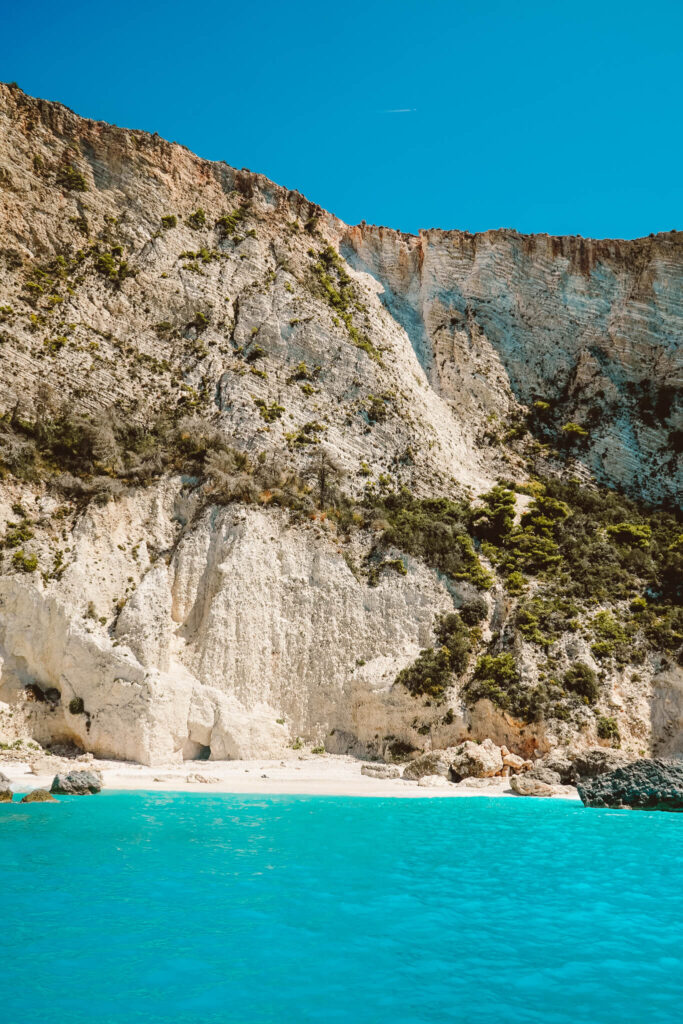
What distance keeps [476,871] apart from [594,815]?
8067 millimetres

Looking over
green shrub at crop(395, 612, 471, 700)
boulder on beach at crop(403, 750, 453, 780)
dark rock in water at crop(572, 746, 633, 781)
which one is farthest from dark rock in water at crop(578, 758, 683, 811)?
green shrub at crop(395, 612, 471, 700)

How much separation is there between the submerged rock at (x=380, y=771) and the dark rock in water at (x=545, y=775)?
4.47 meters

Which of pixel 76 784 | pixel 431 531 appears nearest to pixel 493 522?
pixel 431 531

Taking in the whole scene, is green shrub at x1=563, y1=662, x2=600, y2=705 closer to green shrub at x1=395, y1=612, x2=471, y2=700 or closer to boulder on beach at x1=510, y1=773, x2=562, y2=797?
green shrub at x1=395, y1=612, x2=471, y2=700

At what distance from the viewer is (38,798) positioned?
19062 mm

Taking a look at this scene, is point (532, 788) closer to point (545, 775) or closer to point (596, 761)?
point (545, 775)

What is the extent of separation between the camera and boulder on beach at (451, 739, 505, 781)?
2627 cm

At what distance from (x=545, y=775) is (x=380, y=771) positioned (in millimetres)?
5454

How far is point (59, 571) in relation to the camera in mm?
29219

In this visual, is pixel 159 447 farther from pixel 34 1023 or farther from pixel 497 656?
pixel 34 1023

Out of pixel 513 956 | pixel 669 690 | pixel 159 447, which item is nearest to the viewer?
pixel 513 956

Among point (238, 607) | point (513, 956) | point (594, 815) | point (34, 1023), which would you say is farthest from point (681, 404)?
point (34, 1023)

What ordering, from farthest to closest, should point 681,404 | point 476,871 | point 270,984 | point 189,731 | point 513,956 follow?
point 681,404
point 189,731
point 476,871
point 513,956
point 270,984

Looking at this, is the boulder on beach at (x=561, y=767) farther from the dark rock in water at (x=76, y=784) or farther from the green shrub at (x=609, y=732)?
the dark rock in water at (x=76, y=784)
